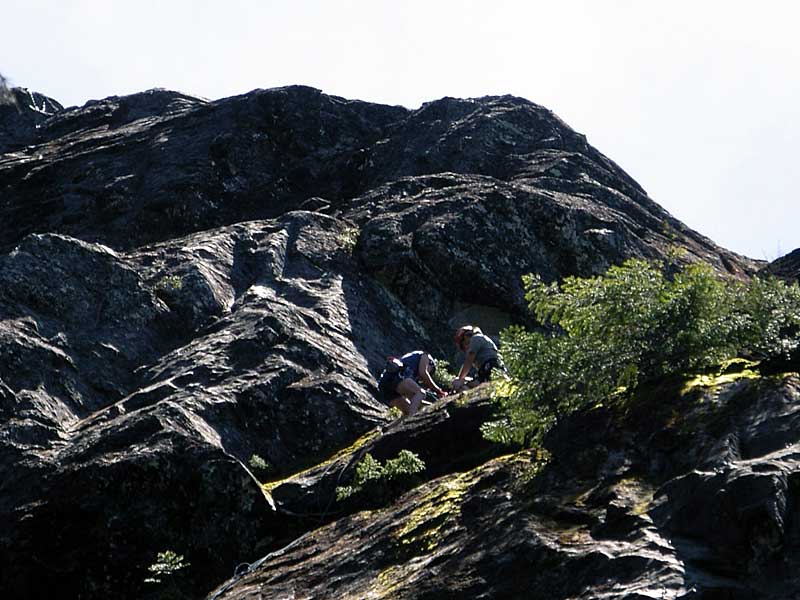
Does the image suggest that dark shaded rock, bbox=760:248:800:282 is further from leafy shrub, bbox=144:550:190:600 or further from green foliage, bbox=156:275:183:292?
leafy shrub, bbox=144:550:190:600

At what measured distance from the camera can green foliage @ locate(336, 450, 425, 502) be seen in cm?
1427

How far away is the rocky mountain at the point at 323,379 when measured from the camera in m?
10.3

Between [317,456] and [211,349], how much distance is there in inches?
121

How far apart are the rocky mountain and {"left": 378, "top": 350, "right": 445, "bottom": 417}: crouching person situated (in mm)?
465

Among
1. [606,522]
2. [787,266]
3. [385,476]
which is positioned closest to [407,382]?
[385,476]

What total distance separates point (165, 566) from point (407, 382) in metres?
6.85

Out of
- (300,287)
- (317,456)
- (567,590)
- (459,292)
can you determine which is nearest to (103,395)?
(317,456)

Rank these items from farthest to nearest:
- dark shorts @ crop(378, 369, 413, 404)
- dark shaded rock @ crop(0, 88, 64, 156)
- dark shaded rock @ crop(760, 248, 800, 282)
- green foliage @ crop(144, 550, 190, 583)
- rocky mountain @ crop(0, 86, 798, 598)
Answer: dark shaded rock @ crop(0, 88, 64, 156) < dark shaded rock @ crop(760, 248, 800, 282) < dark shorts @ crop(378, 369, 413, 404) < green foliage @ crop(144, 550, 190, 583) < rocky mountain @ crop(0, 86, 798, 598)

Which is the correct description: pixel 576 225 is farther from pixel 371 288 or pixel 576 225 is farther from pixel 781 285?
pixel 781 285

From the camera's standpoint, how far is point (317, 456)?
18.2 m

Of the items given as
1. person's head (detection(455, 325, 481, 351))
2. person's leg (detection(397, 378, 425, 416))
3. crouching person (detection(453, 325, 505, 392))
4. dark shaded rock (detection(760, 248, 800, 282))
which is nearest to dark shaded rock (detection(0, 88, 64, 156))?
person's head (detection(455, 325, 481, 351))

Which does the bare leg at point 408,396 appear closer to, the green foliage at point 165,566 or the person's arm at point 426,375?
the person's arm at point 426,375

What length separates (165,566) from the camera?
1367cm

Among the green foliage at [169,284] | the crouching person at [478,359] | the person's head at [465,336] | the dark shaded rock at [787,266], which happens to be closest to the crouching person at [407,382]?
the crouching person at [478,359]
